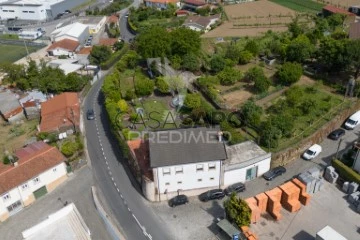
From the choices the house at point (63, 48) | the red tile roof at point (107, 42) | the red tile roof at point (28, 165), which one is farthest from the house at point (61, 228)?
the red tile roof at point (107, 42)

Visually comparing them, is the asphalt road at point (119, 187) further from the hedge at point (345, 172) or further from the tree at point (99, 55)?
the tree at point (99, 55)

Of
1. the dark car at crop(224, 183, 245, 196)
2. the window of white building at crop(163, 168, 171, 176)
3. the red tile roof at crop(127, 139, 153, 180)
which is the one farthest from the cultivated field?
the window of white building at crop(163, 168, 171, 176)

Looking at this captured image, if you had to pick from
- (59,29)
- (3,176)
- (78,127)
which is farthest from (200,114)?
(59,29)

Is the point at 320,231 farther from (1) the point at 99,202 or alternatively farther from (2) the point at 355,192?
(1) the point at 99,202

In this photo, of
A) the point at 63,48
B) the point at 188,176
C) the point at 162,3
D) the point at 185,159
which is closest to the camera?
the point at 185,159

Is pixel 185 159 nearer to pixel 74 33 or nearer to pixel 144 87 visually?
pixel 144 87

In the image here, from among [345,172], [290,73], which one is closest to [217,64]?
[290,73]

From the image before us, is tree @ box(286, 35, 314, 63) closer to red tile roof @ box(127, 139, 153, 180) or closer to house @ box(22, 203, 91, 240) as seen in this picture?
red tile roof @ box(127, 139, 153, 180)
